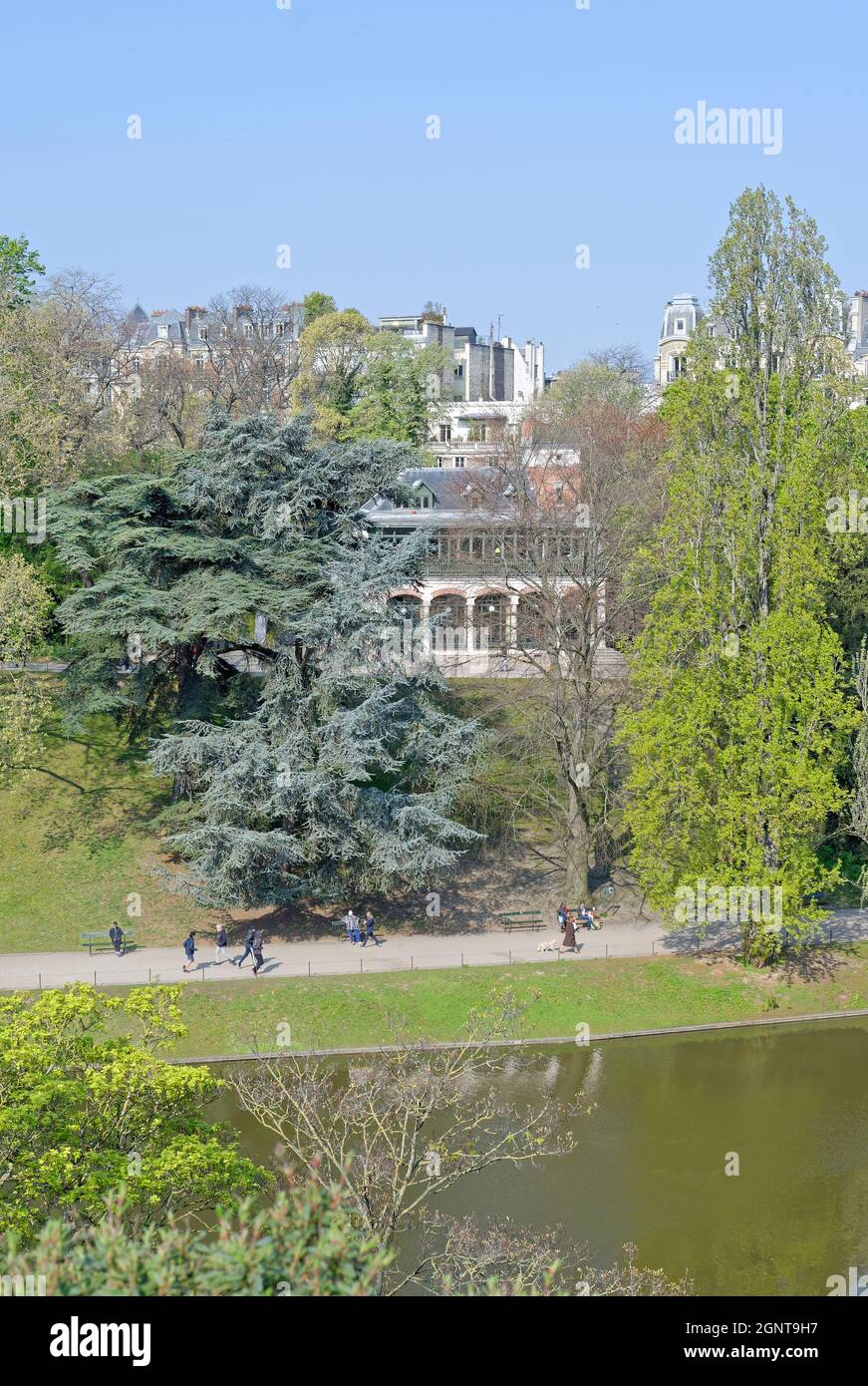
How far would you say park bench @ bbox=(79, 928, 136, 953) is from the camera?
37.8 metres

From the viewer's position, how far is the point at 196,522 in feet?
145

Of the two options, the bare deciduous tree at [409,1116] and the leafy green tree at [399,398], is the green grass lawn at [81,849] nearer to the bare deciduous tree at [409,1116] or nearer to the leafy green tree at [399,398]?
the bare deciduous tree at [409,1116]

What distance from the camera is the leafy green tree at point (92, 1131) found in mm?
19266

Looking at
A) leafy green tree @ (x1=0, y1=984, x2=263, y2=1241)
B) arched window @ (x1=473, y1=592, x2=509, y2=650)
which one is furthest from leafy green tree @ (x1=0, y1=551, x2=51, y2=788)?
leafy green tree @ (x1=0, y1=984, x2=263, y2=1241)

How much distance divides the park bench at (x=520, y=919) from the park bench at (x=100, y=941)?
34.9ft

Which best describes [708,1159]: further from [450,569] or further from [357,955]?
[450,569]

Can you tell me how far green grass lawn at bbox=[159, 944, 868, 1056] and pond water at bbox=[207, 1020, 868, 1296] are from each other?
1.00m

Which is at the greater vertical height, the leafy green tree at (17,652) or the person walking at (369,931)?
the leafy green tree at (17,652)

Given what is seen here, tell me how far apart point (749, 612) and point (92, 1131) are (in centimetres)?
2279

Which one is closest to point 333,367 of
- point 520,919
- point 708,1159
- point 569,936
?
point 520,919

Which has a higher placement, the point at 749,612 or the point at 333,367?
the point at 333,367

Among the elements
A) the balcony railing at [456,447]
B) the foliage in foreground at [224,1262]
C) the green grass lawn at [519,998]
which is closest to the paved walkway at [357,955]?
the green grass lawn at [519,998]

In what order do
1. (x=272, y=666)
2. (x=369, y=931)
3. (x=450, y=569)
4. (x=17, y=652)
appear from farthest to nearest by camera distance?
(x=450, y=569) < (x=17, y=652) < (x=272, y=666) < (x=369, y=931)

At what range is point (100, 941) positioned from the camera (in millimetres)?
38156
